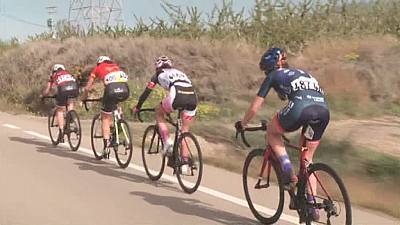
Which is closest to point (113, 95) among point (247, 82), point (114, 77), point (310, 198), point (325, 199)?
point (114, 77)

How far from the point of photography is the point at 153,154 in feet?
32.2

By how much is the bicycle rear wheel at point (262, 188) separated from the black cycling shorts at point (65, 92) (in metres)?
6.68

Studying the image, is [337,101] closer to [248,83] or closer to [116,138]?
[248,83]

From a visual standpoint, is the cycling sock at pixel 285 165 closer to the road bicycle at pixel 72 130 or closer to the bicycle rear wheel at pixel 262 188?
the bicycle rear wheel at pixel 262 188

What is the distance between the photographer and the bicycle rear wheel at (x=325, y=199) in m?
6.12

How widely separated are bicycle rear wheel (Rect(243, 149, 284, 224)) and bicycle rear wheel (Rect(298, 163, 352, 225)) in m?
0.52

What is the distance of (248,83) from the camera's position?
2258 cm

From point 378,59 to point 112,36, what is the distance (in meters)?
14.6

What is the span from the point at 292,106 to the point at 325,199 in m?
0.96

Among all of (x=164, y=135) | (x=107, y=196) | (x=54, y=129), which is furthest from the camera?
(x=54, y=129)

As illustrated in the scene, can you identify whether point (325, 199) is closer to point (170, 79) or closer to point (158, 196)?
point (158, 196)

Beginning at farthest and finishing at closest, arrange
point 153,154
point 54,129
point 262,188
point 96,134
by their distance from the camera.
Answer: point 54,129
point 96,134
point 153,154
point 262,188

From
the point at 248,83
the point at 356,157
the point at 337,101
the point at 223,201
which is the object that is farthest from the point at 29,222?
the point at 248,83

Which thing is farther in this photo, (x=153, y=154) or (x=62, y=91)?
(x=62, y=91)
